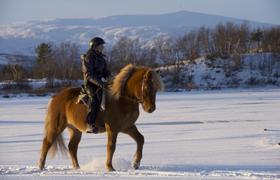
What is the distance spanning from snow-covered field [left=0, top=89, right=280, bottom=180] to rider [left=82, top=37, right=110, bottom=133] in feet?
2.92

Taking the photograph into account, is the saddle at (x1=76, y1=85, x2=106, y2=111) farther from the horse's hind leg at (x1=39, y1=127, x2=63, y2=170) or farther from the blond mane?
the horse's hind leg at (x1=39, y1=127, x2=63, y2=170)

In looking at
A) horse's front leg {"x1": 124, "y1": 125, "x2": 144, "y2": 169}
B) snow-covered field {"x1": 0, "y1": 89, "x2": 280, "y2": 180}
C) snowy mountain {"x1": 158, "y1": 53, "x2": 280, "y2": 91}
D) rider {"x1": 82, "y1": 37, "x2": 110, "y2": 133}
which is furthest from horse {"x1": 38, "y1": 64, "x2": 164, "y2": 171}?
snowy mountain {"x1": 158, "y1": 53, "x2": 280, "y2": 91}

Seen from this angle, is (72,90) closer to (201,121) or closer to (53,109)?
(53,109)

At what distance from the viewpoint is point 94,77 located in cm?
877

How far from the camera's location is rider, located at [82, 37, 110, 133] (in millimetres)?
8750

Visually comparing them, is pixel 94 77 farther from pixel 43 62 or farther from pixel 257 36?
pixel 257 36

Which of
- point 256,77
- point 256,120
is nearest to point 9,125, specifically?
point 256,120

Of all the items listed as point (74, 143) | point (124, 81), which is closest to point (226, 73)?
point (74, 143)

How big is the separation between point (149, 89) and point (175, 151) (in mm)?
2927

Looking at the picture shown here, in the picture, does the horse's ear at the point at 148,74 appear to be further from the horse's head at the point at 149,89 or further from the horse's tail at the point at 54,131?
the horse's tail at the point at 54,131

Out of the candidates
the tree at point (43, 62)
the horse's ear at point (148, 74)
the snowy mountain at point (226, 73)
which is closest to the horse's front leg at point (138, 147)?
the horse's ear at point (148, 74)

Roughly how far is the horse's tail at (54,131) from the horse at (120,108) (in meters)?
0.02

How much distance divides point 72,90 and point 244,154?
358cm

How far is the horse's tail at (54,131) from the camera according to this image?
9.50 metres
